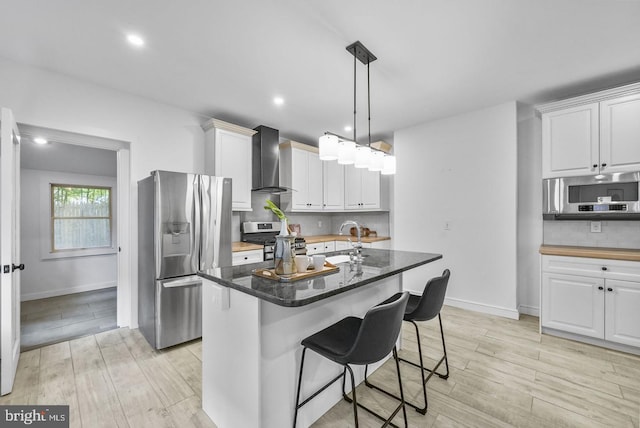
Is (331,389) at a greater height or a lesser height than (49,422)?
greater

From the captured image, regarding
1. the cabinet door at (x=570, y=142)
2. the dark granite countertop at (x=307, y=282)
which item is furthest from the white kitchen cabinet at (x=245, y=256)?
the cabinet door at (x=570, y=142)

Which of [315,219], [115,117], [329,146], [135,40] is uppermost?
[135,40]

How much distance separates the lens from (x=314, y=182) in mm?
4750

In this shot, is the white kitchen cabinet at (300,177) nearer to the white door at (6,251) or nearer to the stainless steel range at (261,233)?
the stainless steel range at (261,233)

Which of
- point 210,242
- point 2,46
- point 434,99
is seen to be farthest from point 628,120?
→ point 2,46

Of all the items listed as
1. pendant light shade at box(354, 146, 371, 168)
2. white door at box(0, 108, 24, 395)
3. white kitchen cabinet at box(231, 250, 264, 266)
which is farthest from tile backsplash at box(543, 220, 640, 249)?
white door at box(0, 108, 24, 395)

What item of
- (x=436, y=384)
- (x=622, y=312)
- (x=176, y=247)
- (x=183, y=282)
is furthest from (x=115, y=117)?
(x=622, y=312)

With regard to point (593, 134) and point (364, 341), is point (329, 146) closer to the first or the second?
point (364, 341)

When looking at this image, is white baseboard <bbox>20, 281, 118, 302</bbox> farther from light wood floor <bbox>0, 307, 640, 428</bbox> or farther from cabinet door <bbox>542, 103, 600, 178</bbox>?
cabinet door <bbox>542, 103, 600, 178</bbox>

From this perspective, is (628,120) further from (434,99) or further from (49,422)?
(49,422)

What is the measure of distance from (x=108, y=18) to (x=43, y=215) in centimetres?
396

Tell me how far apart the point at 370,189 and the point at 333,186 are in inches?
26.8

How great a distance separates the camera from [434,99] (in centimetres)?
329

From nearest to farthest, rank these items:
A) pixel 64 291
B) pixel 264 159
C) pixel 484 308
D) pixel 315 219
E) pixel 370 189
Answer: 1. pixel 484 308
2. pixel 264 159
3. pixel 64 291
4. pixel 370 189
5. pixel 315 219
